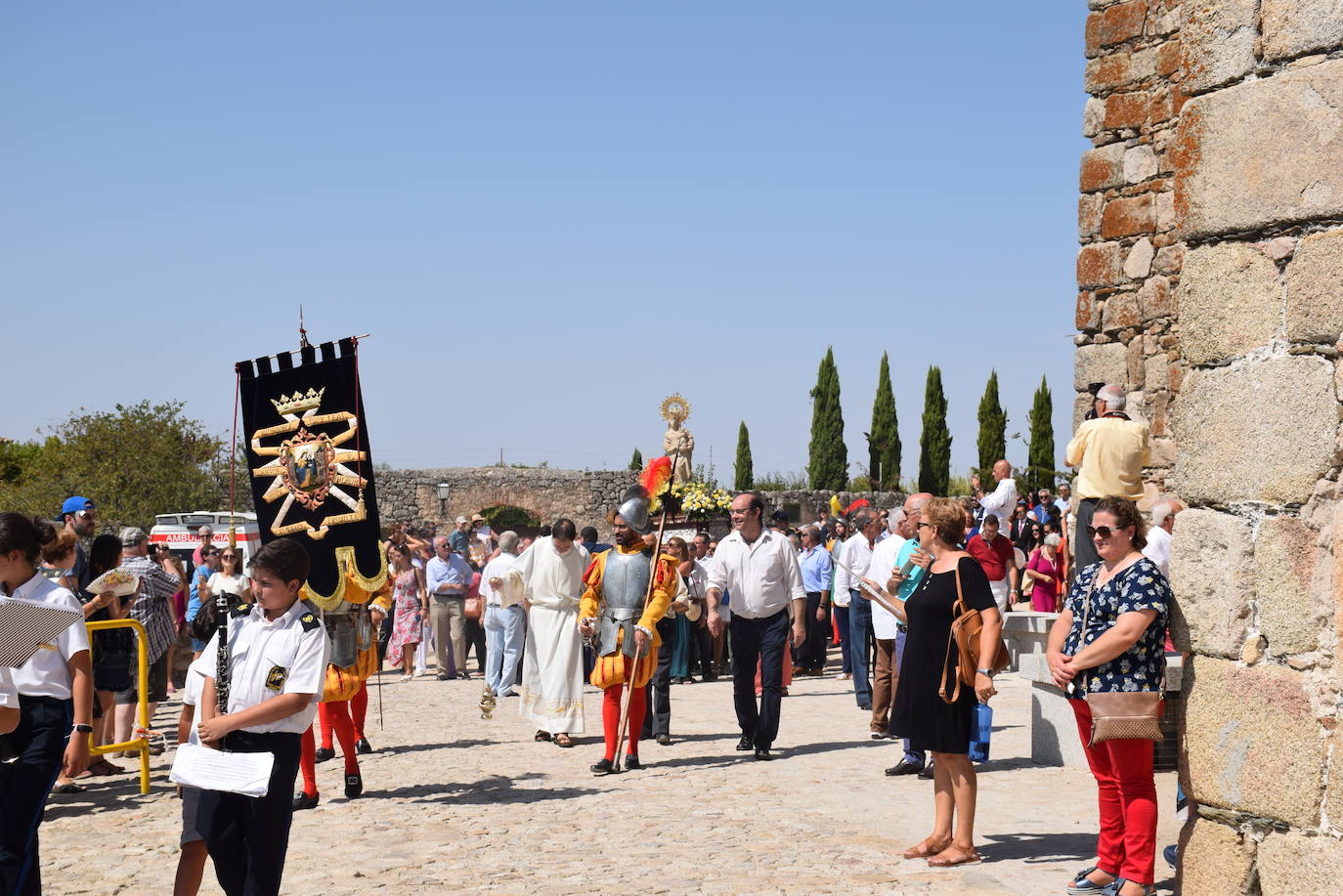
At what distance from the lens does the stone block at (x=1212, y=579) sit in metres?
4.41

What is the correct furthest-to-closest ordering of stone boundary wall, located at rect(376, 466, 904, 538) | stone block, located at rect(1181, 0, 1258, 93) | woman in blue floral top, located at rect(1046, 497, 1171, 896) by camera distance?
stone boundary wall, located at rect(376, 466, 904, 538), woman in blue floral top, located at rect(1046, 497, 1171, 896), stone block, located at rect(1181, 0, 1258, 93)

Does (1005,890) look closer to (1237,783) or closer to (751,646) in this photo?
(1237,783)

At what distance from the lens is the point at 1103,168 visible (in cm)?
1041

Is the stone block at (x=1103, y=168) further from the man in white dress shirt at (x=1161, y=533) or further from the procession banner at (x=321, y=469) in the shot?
the procession banner at (x=321, y=469)

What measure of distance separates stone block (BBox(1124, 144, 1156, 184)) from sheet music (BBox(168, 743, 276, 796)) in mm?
8072

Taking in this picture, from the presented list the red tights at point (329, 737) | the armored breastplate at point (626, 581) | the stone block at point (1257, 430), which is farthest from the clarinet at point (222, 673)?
the armored breastplate at point (626, 581)

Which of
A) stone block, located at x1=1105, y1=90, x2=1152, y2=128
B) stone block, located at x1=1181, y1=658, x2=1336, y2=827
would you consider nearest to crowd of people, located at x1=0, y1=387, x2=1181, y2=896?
stone block, located at x1=1181, y1=658, x2=1336, y2=827

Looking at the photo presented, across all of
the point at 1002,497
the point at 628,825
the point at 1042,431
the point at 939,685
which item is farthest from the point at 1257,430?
the point at 1042,431

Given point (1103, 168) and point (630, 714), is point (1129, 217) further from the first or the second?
point (630, 714)

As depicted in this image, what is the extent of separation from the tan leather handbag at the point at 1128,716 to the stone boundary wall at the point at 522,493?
116ft

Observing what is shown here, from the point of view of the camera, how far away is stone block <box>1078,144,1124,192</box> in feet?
33.8

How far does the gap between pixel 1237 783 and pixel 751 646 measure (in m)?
5.72

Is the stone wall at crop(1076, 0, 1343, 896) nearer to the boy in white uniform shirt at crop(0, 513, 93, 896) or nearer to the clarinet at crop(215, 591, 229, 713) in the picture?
the clarinet at crop(215, 591, 229, 713)

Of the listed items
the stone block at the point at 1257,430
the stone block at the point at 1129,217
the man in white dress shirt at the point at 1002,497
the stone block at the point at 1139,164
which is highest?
the stone block at the point at 1139,164
